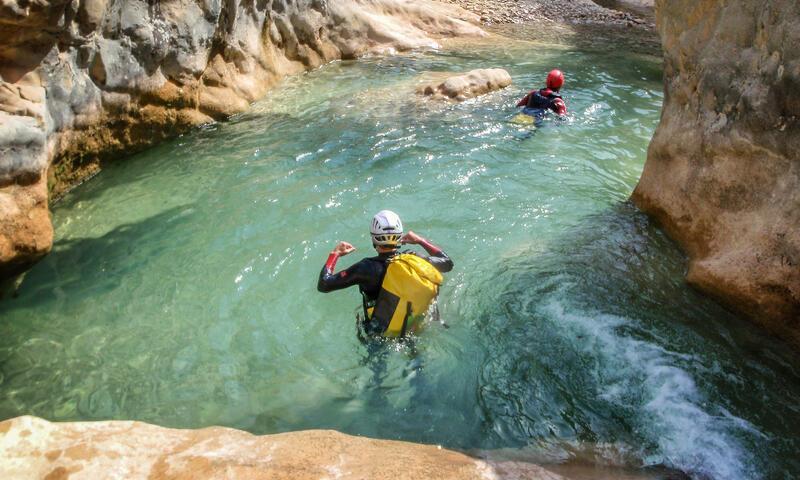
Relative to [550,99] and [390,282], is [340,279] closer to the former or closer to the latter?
[390,282]

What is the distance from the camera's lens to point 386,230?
514 centimetres

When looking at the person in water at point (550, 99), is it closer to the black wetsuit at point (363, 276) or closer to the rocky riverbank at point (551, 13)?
the black wetsuit at point (363, 276)

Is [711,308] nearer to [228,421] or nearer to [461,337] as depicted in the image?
[461,337]

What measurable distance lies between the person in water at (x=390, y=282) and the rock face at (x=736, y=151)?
283 cm

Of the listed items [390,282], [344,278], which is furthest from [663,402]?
[344,278]

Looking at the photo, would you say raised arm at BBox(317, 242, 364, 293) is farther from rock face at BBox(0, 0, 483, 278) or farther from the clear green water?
rock face at BBox(0, 0, 483, 278)

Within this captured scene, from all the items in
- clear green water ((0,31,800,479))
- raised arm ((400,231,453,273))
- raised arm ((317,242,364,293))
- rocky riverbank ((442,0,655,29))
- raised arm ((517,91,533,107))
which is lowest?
clear green water ((0,31,800,479))

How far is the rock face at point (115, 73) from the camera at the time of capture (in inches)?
250

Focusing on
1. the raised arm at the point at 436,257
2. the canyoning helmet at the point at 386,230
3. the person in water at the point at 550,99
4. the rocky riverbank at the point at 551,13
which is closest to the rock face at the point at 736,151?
the raised arm at the point at 436,257

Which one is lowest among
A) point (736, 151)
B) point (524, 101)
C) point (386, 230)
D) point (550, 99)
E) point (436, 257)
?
point (436, 257)

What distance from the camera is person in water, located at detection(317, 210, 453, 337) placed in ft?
16.4

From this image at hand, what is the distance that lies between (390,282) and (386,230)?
1.54 ft

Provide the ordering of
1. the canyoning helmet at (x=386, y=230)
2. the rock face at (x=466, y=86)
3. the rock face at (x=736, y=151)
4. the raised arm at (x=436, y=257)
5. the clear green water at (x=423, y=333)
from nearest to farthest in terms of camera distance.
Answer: the clear green water at (x=423, y=333) → the rock face at (x=736, y=151) → the canyoning helmet at (x=386, y=230) → the raised arm at (x=436, y=257) → the rock face at (x=466, y=86)

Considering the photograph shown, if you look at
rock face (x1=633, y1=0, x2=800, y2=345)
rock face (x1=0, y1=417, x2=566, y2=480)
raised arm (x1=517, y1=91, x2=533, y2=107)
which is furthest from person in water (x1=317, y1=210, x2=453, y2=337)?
raised arm (x1=517, y1=91, x2=533, y2=107)
